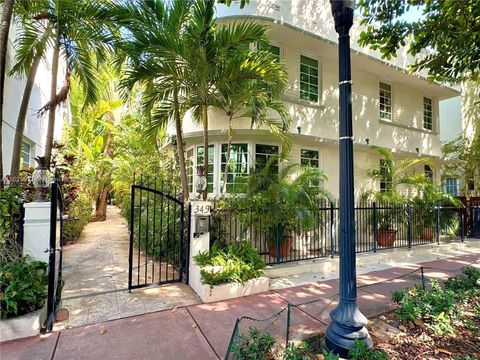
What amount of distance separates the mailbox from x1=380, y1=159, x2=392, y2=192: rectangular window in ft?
23.6

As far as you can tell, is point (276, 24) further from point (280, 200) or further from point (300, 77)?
point (280, 200)

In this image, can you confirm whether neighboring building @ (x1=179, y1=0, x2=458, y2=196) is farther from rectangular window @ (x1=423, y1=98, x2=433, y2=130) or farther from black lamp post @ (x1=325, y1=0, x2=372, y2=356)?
black lamp post @ (x1=325, y1=0, x2=372, y2=356)

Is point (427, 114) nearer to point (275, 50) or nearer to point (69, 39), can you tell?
point (275, 50)

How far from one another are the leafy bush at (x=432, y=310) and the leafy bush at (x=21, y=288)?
16.7ft

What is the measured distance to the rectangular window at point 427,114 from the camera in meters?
12.3

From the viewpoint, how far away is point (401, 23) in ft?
17.7

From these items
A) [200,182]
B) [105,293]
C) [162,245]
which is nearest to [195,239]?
[200,182]

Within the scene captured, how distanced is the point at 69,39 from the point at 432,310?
25.6 feet

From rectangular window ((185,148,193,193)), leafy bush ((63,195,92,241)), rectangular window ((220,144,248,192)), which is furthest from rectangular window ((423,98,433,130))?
leafy bush ((63,195,92,241))

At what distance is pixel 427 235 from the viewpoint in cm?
988

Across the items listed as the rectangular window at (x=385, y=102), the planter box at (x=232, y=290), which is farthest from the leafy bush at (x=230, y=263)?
the rectangular window at (x=385, y=102)

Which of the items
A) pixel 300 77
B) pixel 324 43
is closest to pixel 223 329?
pixel 300 77

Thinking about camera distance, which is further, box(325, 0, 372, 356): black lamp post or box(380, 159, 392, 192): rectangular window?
box(380, 159, 392, 192): rectangular window

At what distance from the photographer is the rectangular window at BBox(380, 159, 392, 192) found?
9.63 metres
